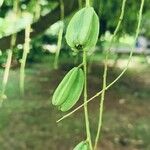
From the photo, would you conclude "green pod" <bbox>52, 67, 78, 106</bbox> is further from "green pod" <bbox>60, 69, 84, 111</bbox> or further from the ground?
the ground

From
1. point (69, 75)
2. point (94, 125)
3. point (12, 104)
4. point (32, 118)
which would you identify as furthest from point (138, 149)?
point (69, 75)

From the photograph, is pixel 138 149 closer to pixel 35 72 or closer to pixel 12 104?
pixel 12 104

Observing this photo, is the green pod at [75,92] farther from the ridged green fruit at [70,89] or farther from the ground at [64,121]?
the ground at [64,121]

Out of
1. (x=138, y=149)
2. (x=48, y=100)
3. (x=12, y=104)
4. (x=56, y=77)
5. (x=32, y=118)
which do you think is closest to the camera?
(x=138, y=149)

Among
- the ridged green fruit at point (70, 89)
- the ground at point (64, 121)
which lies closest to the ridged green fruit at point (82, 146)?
the ridged green fruit at point (70, 89)

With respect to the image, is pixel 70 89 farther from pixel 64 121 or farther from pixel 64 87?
pixel 64 121

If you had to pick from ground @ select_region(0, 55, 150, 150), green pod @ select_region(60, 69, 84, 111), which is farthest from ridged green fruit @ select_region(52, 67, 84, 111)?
ground @ select_region(0, 55, 150, 150)

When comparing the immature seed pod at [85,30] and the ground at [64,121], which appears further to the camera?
the ground at [64,121]

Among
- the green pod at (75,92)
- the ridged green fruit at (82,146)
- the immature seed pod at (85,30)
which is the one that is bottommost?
the ridged green fruit at (82,146)
